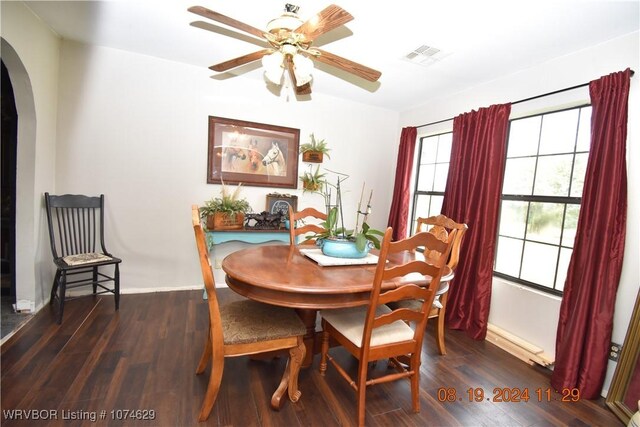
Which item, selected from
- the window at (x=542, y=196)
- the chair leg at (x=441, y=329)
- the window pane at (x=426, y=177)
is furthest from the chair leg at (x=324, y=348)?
the window pane at (x=426, y=177)

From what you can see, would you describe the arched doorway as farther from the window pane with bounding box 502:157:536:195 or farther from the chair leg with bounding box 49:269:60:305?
the window pane with bounding box 502:157:536:195

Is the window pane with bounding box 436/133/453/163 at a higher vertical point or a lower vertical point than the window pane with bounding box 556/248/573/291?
higher

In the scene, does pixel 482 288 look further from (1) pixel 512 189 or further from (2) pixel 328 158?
(2) pixel 328 158

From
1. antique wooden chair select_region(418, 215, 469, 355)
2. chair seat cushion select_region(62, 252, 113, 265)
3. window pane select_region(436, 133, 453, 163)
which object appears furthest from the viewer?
window pane select_region(436, 133, 453, 163)

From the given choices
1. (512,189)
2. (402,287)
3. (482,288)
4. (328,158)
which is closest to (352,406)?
(402,287)

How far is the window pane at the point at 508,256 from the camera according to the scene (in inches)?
106

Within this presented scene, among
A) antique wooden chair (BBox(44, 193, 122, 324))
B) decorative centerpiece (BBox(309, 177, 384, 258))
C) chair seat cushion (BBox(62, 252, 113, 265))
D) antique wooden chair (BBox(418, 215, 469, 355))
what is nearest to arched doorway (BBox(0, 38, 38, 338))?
antique wooden chair (BBox(44, 193, 122, 324))

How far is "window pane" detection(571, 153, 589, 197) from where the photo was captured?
2.25 m

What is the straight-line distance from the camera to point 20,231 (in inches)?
94.0

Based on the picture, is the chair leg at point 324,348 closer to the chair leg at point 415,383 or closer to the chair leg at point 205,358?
the chair leg at point 415,383

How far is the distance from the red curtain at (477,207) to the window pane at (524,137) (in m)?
0.12

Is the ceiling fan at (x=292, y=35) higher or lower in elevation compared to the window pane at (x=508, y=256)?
higher

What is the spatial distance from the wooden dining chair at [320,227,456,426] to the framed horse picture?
2.15 m

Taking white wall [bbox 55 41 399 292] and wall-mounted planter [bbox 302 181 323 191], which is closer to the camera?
white wall [bbox 55 41 399 292]
